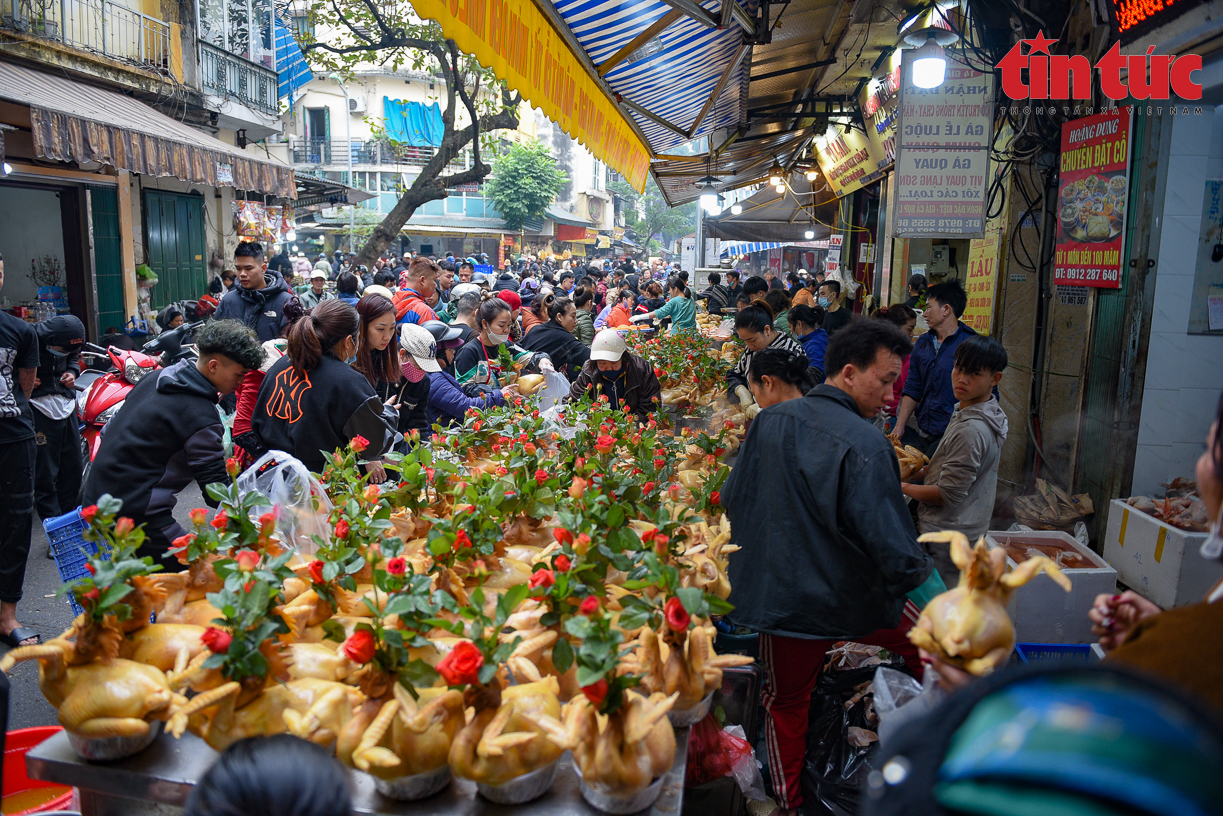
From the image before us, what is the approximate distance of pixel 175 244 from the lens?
41.4ft

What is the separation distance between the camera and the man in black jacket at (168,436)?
2.98m

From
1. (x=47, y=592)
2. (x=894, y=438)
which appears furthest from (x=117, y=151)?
(x=894, y=438)

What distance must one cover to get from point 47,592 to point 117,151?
5.19m

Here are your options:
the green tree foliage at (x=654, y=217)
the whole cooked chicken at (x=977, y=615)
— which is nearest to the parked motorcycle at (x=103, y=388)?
the whole cooked chicken at (x=977, y=615)

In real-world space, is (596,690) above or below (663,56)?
below

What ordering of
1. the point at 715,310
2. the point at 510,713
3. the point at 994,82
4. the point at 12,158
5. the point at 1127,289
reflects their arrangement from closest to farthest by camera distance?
the point at 510,713, the point at 1127,289, the point at 994,82, the point at 12,158, the point at 715,310

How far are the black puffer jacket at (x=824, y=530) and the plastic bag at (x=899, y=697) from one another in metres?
0.64

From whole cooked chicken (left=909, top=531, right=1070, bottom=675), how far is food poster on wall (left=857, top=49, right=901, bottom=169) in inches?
249

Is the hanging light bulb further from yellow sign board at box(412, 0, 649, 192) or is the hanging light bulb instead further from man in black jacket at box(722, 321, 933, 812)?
man in black jacket at box(722, 321, 933, 812)

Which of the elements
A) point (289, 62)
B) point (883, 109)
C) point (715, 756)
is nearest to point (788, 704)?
point (715, 756)

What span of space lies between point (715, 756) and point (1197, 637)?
62.9 inches

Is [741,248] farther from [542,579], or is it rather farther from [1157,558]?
[542,579]

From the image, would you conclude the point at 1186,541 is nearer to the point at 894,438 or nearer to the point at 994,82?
the point at 894,438

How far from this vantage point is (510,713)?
1.41 meters
